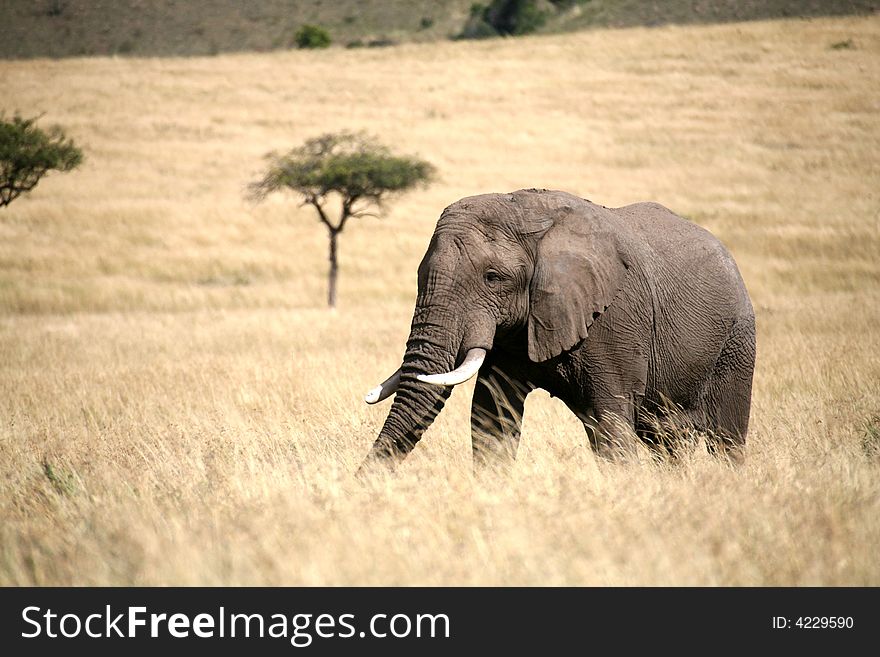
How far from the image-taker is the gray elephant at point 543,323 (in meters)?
6.71

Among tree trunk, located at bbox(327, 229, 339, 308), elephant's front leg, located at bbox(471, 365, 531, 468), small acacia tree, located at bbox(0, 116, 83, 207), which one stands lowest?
tree trunk, located at bbox(327, 229, 339, 308)

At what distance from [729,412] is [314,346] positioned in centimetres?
1087

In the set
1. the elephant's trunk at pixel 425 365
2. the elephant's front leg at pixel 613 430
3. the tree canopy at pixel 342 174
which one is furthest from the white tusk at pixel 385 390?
the tree canopy at pixel 342 174

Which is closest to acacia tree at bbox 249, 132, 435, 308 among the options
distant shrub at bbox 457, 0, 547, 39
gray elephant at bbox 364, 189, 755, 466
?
gray elephant at bbox 364, 189, 755, 466

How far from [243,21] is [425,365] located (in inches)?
4886

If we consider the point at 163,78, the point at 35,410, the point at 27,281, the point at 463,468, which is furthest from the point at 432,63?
the point at 463,468

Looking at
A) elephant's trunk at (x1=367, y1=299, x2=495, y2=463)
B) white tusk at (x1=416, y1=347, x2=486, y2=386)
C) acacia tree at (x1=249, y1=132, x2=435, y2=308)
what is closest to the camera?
white tusk at (x1=416, y1=347, x2=486, y2=386)

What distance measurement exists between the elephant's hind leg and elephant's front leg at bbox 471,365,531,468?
193 cm

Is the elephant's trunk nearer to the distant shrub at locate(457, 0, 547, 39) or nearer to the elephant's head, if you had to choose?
the elephant's head

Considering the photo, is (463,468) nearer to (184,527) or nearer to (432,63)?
(184,527)

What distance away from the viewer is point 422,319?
676cm

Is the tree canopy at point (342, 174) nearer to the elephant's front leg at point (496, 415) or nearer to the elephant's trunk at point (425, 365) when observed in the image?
the elephant's front leg at point (496, 415)

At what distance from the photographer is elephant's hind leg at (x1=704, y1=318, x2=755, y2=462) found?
336 inches
